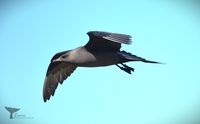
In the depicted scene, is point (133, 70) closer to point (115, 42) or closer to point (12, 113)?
point (115, 42)

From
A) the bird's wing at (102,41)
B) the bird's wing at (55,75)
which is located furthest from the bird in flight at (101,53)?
the bird's wing at (55,75)

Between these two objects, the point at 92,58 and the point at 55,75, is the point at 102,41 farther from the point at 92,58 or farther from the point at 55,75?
the point at 55,75

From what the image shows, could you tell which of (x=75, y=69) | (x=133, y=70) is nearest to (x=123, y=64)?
(x=133, y=70)

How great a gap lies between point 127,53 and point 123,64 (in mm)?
405

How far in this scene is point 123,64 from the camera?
7980 mm

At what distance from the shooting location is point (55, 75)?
9.00 metres

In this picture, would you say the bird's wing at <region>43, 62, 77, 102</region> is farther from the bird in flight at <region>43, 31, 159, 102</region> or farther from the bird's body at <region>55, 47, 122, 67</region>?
the bird's body at <region>55, 47, 122, 67</region>

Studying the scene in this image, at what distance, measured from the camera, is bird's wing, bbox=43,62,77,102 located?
8945mm

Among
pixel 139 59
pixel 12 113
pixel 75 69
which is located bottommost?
pixel 12 113

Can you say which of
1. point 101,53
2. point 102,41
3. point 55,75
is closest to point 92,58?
point 101,53

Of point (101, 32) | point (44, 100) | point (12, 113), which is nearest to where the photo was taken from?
point (101, 32)

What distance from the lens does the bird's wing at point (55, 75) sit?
895 centimetres

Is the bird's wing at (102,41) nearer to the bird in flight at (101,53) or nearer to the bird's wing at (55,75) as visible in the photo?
the bird in flight at (101,53)

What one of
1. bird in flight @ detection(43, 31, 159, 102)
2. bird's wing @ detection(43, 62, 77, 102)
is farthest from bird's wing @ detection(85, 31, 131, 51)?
bird's wing @ detection(43, 62, 77, 102)
